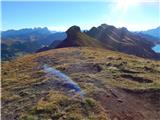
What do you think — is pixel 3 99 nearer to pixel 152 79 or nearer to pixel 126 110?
pixel 126 110

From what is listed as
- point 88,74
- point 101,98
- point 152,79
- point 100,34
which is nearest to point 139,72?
point 152,79

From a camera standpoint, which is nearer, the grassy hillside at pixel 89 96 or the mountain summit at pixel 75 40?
the grassy hillside at pixel 89 96

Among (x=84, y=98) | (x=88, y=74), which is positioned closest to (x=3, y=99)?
(x=84, y=98)

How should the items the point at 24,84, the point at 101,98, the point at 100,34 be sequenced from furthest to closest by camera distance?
the point at 100,34
the point at 24,84
the point at 101,98

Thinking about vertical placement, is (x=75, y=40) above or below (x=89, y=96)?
above

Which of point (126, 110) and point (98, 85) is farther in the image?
point (98, 85)

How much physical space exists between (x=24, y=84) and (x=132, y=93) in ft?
45.4

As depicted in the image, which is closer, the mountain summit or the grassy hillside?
the grassy hillside

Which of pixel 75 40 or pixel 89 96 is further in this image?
pixel 75 40

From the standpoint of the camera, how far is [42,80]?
3694cm

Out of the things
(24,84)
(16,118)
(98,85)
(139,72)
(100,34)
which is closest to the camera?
(16,118)

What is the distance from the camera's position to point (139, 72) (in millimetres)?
41188

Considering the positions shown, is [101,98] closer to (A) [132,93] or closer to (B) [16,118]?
(A) [132,93]

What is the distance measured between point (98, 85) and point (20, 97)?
29.3ft
